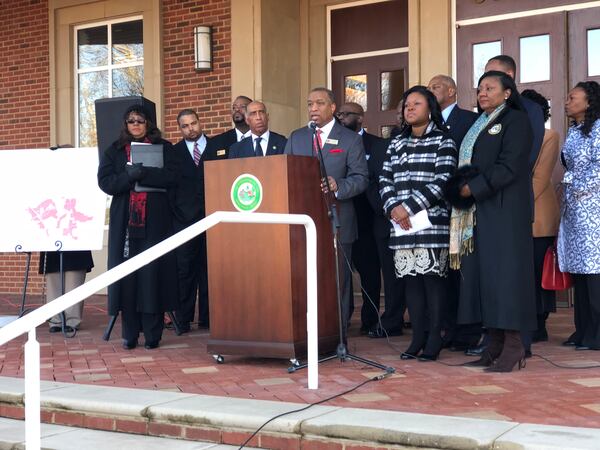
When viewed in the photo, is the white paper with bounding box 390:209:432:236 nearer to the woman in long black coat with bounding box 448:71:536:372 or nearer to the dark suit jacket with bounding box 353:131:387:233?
the woman in long black coat with bounding box 448:71:536:372

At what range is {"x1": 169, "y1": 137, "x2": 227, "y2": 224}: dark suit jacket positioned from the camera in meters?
8.06

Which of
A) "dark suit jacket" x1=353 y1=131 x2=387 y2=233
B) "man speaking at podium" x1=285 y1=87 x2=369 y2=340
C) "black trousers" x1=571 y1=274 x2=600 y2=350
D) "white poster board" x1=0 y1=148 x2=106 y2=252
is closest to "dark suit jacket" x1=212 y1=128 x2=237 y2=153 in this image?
"white poster board" x1=0 y1=148 x2=106 y2=252

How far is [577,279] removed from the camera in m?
6.61

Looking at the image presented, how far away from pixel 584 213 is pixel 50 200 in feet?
15.1

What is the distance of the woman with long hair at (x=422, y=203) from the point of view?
230 inches

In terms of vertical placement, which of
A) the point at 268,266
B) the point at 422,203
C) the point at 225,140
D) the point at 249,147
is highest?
the point at 225,140

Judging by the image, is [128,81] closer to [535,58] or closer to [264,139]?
[264,139]

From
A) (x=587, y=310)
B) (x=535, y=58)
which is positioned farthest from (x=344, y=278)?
(x=535, y=58)

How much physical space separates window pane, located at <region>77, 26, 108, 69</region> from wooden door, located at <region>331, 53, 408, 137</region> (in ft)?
10.6

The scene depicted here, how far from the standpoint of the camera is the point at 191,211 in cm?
809

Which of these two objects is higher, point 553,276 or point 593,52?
point 593,52

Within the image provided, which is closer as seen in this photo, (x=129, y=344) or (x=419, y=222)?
(x=419, y=222)

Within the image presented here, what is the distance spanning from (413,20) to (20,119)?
18.3ft

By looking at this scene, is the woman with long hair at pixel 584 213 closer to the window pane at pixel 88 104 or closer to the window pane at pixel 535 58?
the window pane at pixel 535 58
